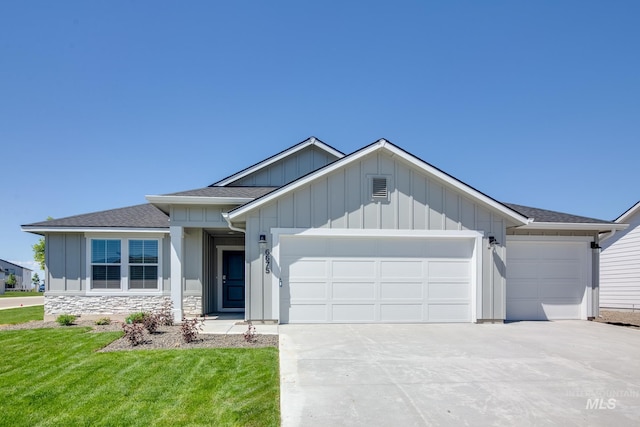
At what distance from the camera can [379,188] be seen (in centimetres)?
968

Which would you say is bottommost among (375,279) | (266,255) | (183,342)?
(183,342)

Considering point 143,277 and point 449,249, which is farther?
point 143,277

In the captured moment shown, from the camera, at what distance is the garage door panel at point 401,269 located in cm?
981

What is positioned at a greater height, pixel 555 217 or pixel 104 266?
pixel 555 217

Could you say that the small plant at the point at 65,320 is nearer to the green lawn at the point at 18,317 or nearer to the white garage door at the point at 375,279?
the green lawn at the point at 18,317

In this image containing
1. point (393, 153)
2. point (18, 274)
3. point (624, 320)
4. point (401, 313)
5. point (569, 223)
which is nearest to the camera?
point (393, 153)

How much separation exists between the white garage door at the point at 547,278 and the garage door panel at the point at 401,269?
3.03 meters

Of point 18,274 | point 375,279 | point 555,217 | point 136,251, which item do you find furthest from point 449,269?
point 18,274

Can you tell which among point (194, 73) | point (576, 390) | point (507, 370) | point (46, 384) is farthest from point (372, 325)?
point (194, 73)

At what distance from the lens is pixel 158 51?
11883 mm

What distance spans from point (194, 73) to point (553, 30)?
12236mm

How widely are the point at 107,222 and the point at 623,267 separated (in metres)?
20.3

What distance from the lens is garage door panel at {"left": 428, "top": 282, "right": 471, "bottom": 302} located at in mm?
9922

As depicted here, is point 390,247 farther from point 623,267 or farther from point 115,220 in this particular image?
point 623,267
